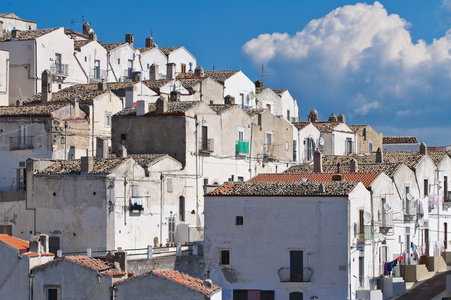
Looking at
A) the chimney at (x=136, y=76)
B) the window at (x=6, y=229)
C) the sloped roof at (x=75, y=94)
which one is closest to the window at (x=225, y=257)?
the window at (x=6, y=229)

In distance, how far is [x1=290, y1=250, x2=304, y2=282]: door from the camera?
4519 centimetres

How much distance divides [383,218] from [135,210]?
13058 mm

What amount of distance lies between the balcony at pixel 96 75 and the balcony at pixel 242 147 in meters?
18.2

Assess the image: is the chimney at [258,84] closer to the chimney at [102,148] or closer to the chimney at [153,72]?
the chimney at [153,72]

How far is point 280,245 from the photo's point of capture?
45.8m

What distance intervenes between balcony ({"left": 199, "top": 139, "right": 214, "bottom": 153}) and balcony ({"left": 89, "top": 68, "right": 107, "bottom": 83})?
20251mm

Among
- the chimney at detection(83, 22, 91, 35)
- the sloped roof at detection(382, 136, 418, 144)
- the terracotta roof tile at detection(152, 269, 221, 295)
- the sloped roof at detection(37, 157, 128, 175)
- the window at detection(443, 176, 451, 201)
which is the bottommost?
the terracotta roof tile at detection(152, 269, 221, 295)

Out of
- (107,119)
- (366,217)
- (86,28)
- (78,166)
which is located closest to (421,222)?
(366,217)

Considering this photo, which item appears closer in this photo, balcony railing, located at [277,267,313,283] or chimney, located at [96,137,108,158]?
balcony railing, located at [277,267,313,283]

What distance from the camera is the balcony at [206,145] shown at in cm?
5746

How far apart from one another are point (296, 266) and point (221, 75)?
33976 mm

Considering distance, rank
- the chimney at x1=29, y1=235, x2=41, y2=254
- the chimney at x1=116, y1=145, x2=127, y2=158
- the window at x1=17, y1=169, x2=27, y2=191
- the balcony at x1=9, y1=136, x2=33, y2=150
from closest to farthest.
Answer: the chimney at x1=29, y1=235, x2=41, y2=254 → the chimney at x1=116, y1=145, x2=127, y2=158 → the window at x1=17, y1=169, x2=27, y2=191 → the balcony at x1=9, y1=136, x2=33, y2=150

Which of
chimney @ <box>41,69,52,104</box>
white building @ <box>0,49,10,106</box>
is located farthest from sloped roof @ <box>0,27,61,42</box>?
chimney @ <box>41,69,52,104</box>

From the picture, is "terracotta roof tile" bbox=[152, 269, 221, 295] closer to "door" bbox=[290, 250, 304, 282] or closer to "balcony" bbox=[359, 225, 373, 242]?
"door" bbox=[290, 250, 304, 282]
